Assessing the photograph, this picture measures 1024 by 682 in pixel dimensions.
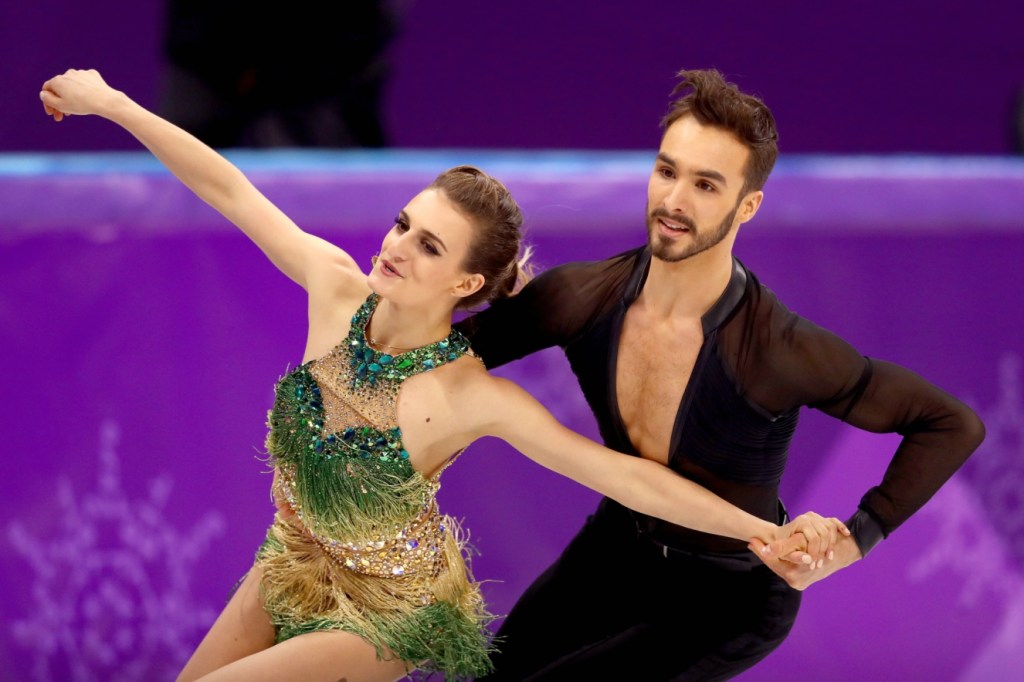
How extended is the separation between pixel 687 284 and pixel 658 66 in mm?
4133

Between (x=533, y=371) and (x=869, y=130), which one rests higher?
(x=869, y=130)

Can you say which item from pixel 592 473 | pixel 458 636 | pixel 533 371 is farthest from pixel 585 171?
pixel 458 636

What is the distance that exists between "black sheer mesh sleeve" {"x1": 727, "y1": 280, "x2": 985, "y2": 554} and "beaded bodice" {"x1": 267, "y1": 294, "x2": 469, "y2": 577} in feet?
1.99

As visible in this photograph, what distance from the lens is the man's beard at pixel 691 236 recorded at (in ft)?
8.77

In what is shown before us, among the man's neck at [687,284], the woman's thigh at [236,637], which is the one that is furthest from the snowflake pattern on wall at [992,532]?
the woman's thigh at [236,637]

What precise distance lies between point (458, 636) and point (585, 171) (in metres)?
1.27

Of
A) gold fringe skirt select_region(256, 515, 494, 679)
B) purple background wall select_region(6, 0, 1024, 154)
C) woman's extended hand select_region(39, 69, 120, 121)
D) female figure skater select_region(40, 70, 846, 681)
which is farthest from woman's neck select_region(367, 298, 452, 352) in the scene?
purple background wall select_region(6, 0, 1024, 154)

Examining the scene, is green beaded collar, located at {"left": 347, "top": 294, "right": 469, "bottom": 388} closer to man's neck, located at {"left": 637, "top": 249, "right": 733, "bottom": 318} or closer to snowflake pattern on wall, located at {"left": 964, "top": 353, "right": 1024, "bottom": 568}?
man's neck, located at {"left": 637, "top": 249, "right": 733, "bottom": 318}

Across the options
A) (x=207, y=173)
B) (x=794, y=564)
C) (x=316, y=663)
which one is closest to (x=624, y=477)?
(x=794, y=564)

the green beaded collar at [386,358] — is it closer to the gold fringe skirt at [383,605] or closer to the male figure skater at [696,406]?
the male figure skater at [696,406]

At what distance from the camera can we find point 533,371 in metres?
3.56

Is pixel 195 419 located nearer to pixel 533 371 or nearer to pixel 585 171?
pixel 533 371

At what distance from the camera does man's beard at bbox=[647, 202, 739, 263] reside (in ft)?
8.77

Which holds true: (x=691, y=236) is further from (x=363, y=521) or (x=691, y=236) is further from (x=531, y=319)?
(x=363, y=521)
